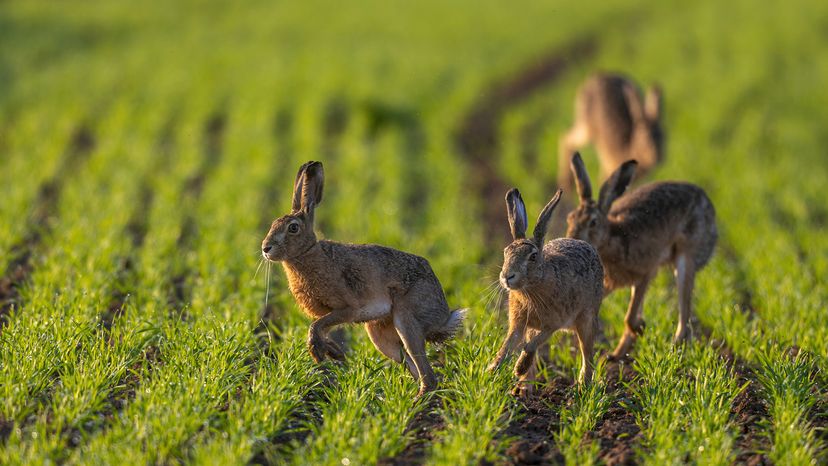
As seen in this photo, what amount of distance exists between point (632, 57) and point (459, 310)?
2103 centimetres

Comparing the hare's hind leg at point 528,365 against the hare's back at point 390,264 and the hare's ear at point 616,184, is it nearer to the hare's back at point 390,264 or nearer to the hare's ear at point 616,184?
the hare's back at point 390,264

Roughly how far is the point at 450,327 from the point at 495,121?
13.3 m

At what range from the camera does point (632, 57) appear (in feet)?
85.6

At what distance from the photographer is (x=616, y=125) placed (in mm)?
11734

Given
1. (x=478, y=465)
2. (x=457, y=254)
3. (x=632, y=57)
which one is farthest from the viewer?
(x=632, y=57)

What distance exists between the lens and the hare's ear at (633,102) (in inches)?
443

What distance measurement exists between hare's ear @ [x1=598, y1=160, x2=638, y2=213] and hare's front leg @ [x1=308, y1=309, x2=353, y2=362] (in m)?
2.37

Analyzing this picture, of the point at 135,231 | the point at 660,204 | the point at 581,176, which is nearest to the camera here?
the point at 581,176

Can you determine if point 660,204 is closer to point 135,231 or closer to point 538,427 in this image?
point 538,427

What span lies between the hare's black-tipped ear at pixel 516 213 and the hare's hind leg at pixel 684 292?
6.74 ft

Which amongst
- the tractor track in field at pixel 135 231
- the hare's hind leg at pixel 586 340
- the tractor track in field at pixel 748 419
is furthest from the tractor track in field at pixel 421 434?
the tractor track in field at pixel 135 231

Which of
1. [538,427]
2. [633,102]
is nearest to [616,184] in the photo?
[538,427]

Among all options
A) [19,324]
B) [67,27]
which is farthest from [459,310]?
[67,27]

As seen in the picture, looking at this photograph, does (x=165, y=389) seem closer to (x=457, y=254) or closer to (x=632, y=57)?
(x=457, y=254)
